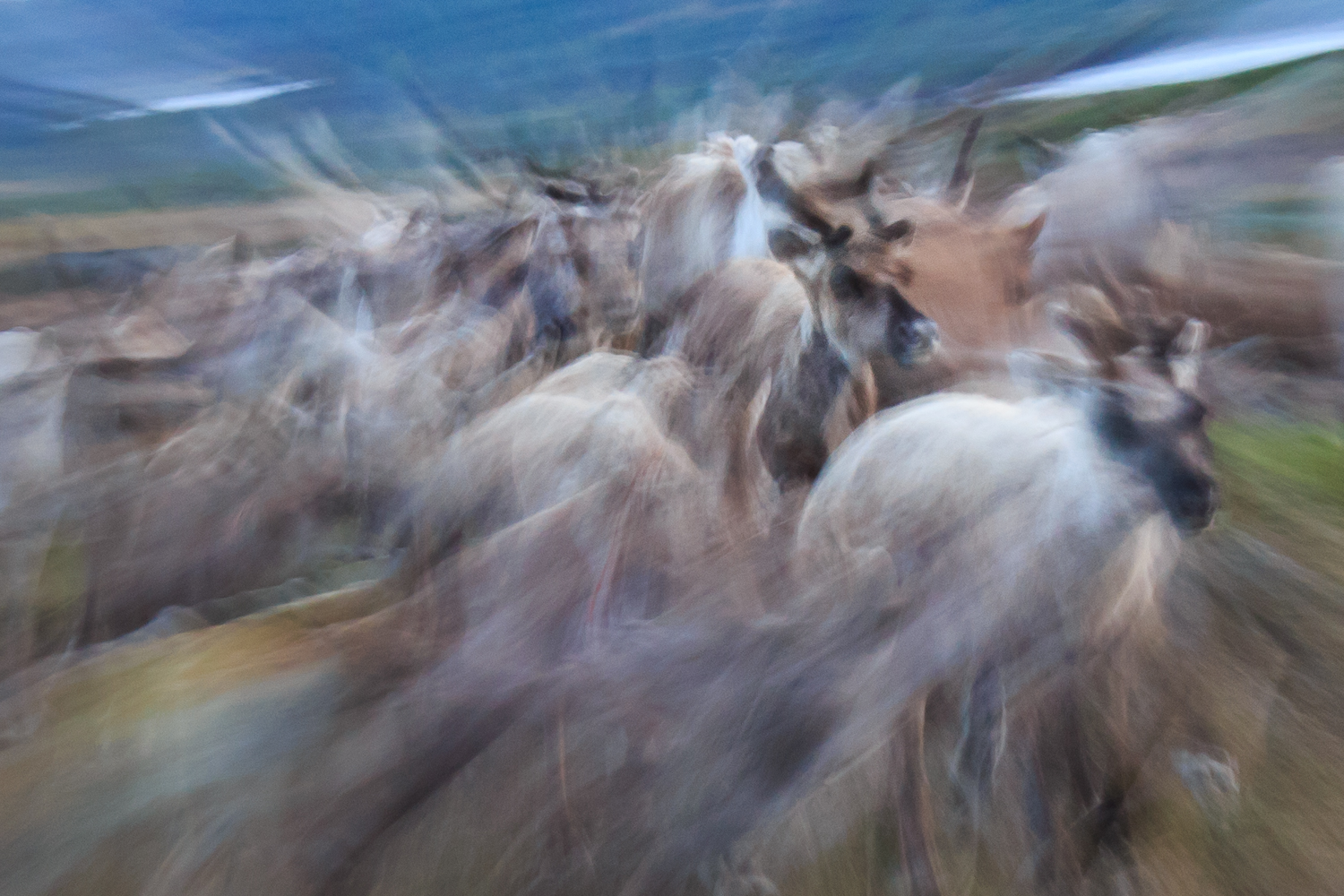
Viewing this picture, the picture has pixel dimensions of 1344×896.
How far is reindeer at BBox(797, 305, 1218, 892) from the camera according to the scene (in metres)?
0.31

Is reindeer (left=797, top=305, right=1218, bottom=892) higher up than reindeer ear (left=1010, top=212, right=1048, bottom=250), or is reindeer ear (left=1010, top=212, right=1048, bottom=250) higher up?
reindeer ear (left=1010, top=212, right=1048, bottom=250)

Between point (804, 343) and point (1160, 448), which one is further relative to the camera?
point (804, 343)

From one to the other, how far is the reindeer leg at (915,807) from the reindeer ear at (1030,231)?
12.2 inches

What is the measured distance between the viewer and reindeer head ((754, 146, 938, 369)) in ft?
1.26

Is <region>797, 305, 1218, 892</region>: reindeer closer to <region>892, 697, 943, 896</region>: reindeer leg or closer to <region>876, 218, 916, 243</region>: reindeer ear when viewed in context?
<region>892, 697, 943, 896</region>: reindeer leg

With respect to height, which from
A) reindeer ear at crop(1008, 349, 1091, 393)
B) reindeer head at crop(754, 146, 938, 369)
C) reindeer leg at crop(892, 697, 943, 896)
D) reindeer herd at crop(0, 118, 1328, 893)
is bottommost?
reindeer leg at crop(892, 697, 943, 896)

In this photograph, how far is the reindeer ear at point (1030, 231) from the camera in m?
0.45

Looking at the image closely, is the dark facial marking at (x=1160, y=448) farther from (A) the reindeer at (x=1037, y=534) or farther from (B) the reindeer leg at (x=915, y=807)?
(B) the reindeer leg at (x=915, y=807)

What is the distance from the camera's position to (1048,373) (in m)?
0.34

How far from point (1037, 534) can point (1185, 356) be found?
0.41ft

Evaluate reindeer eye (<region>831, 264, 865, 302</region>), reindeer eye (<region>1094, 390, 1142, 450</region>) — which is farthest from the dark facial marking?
reindeer eye (<region>831, 264, 865, 302</region>)

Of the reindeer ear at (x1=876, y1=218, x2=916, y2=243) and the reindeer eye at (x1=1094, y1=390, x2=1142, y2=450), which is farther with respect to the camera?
the reindeer ear at (x1=876, y1=218, x2=916, y2=243)

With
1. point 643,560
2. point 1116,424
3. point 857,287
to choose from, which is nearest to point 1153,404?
point 1116,424

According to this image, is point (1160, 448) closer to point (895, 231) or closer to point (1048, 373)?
point (1048, 373)
